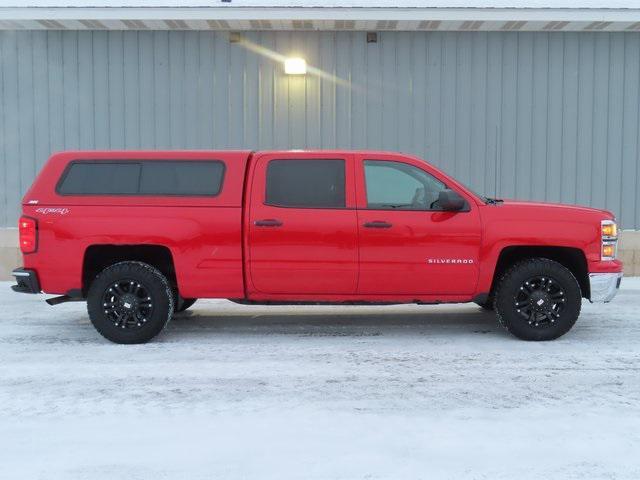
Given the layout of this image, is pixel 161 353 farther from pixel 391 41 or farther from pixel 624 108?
pixel 624 108

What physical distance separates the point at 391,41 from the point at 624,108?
4298 mm

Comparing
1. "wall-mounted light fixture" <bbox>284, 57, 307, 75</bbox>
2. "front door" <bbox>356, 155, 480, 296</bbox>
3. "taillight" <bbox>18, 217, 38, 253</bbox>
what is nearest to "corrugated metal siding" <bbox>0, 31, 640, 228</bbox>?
"wall-mounted light fixture" <bbox>284, 57, 307, 75</bbox>

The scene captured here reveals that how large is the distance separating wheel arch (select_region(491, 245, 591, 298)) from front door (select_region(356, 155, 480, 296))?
0.40 meters

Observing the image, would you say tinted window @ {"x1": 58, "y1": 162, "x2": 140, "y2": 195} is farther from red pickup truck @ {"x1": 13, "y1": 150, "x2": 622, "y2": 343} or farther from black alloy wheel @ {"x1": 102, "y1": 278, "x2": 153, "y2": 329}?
black alloy wheel @ {"x1": 102, "y1": 278, "x2": 153, "y2": 329}

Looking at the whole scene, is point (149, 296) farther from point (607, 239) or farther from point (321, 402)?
point (607, 239)

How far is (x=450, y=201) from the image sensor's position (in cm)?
626

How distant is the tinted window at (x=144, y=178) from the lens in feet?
21.2

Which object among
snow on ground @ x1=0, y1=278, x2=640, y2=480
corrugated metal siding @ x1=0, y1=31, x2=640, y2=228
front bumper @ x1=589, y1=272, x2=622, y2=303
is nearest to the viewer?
snow on ground @ x1=0, y1=278, x2=640, y2=480

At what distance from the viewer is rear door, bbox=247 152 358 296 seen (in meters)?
6.35

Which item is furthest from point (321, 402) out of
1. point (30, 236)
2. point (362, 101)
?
point (362, 101)

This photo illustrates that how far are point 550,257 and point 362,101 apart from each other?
569 centimetres

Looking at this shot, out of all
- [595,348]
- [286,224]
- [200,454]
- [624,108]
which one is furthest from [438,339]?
[624,108]

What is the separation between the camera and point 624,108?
11617 mm

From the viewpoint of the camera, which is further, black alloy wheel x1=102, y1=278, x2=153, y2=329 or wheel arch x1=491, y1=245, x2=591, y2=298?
wheel arch x1=491, y1=245, x2=591, y2=298
